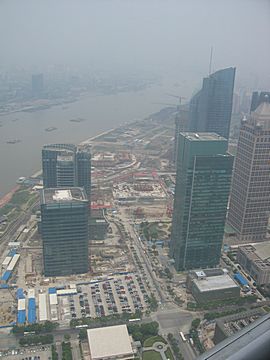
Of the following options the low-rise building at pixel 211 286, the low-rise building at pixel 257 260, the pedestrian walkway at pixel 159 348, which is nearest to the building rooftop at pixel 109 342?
the pedestrian walkway at pixel 159 348

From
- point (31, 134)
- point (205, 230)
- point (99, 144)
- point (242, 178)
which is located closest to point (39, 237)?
point (205, 230)

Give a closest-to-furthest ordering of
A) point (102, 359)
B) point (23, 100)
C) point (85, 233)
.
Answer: point (102, 359) → point (85, 233) → point (23, 100)

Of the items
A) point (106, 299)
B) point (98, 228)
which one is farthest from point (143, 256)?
point (106, 299)

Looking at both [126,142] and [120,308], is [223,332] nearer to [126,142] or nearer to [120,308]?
[120,308]

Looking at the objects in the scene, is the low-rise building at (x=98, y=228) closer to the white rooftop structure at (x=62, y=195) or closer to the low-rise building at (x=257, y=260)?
the white rooftop structure at (x=62, y=195)

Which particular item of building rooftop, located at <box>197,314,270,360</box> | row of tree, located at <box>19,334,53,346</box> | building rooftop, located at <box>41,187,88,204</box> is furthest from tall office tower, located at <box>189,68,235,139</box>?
building rooftop, located at <box>197,314,270,360</box>

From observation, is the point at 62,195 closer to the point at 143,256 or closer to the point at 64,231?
the point at 64,231
